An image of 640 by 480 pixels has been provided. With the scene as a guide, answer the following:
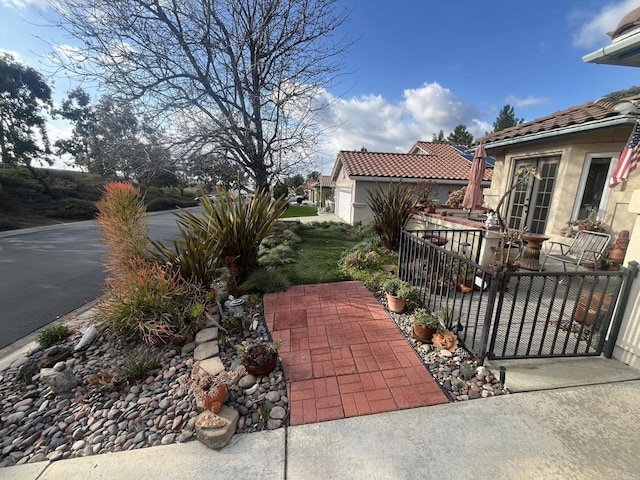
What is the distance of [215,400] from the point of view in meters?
2.20

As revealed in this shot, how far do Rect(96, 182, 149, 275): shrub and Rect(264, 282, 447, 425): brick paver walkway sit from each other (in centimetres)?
216

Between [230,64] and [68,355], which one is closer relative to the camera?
[68,355]

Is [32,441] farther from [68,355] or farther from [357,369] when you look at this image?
[357,369]

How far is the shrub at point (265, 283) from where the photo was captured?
4598 mm

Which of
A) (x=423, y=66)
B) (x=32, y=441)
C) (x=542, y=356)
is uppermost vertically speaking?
(x=423, y=66)

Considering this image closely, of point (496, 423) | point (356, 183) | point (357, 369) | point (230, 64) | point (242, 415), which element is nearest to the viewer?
point (496, 423)

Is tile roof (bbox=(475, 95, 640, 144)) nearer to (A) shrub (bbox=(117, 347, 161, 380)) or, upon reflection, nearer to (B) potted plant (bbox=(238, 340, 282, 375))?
(B) potted plant (bbox=(238, 340, 282, 375))

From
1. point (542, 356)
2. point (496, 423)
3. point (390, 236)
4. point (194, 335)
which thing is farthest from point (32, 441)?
point (390, 236)

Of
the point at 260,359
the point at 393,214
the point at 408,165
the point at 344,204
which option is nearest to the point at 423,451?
the point at 260,359

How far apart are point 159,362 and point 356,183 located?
449 inches

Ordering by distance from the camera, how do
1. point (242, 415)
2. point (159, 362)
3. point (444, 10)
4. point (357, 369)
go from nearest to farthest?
point (242, 415)
point (357, 369)
point (159, 362)
point (444, 10)

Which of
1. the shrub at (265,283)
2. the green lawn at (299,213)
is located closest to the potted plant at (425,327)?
the shrub at (265,283)

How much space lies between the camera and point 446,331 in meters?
3.07

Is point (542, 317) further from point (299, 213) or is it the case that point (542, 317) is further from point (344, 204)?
point (299, 213)
